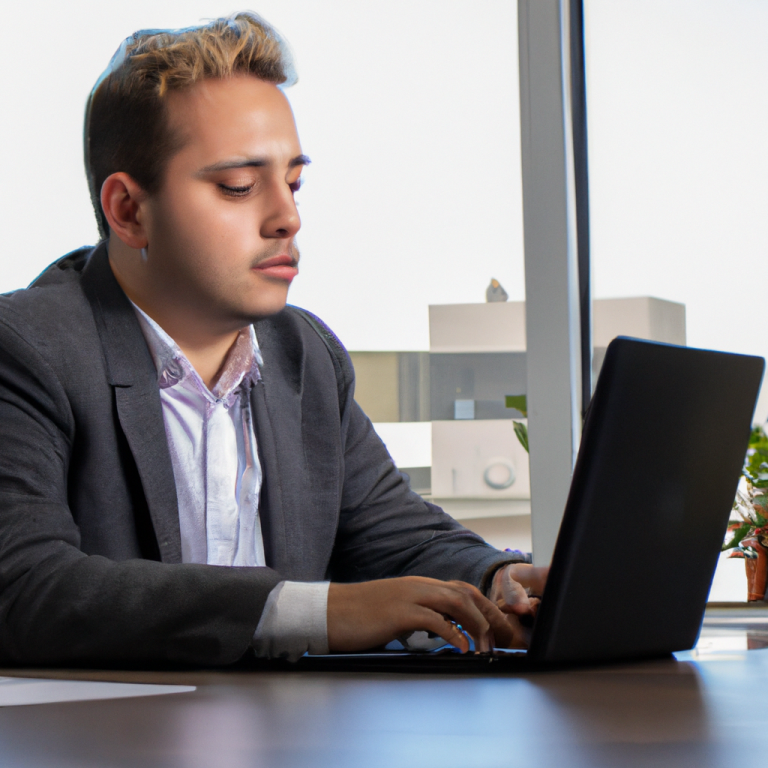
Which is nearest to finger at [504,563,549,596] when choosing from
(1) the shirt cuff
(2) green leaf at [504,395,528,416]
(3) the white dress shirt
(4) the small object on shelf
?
(1) the shirt cuff

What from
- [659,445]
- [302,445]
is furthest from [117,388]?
[659,445]

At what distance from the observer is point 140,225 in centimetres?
126

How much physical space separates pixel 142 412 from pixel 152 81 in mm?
483

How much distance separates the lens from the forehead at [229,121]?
3.99 feet

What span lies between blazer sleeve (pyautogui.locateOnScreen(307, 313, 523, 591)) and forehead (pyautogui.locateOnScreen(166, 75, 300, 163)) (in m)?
0.37

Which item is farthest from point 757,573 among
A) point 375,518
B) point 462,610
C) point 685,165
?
point 462,610

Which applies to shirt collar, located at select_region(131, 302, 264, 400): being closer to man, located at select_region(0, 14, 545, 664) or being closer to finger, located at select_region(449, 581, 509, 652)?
man, located at select_region(0, 14, 545, 664)

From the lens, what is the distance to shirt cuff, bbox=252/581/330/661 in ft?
2.62

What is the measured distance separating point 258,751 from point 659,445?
402 mm

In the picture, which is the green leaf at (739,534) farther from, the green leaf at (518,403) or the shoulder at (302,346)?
the shoulder at (302,346)

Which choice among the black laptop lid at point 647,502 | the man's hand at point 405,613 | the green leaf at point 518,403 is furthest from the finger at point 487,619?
the green leaf at point 518,403

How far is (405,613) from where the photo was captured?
79cm

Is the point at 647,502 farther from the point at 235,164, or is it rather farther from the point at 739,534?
the point at 739,534

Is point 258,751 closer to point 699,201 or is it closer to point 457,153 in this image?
point 699,201
